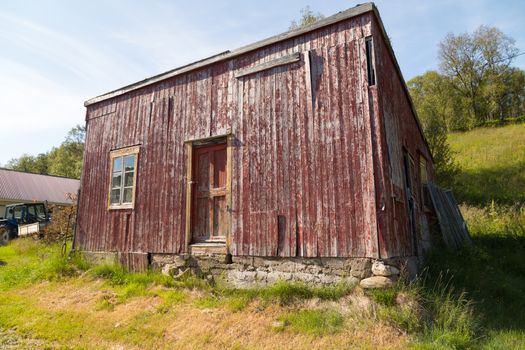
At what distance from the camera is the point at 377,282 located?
509cm

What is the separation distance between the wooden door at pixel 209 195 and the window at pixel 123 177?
2.01 meters

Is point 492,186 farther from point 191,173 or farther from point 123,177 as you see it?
point 123,177

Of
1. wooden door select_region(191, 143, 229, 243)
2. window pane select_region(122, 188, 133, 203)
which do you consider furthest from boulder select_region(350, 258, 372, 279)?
window pane select_region(122, 188, 133, 203)

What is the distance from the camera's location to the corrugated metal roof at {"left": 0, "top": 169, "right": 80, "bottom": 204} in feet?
91.0

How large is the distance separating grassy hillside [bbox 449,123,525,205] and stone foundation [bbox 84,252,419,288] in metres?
12.1

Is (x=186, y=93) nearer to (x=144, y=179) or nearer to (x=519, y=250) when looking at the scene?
(x=144, y=179)

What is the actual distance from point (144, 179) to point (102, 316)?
3478 mm

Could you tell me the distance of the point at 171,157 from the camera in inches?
322

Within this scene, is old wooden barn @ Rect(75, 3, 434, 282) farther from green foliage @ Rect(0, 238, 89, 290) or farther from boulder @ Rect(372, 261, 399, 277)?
green foliage @ Rect(0, 238, 89, 290)

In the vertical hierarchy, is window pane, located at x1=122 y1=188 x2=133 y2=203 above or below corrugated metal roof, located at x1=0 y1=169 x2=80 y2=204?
below

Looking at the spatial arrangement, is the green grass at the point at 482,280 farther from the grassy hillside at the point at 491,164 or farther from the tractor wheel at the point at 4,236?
the tractor wheel at the point at 4,236

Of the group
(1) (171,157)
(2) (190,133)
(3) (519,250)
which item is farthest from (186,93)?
(3) (519,250)

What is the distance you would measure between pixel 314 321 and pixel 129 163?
6.44 m

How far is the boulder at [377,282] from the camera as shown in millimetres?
5059
